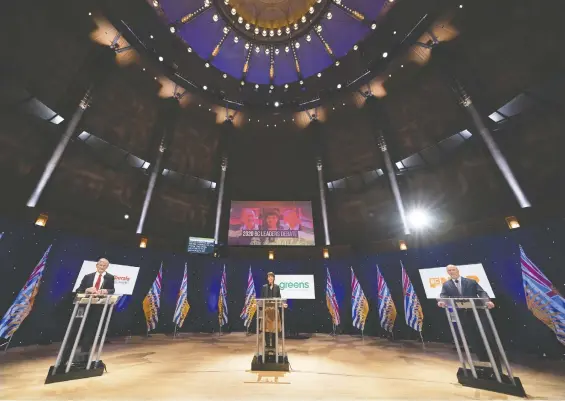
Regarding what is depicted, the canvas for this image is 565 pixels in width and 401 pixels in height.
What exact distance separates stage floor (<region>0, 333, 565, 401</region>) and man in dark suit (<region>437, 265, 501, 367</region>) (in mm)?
650

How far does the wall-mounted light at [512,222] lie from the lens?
757 cm

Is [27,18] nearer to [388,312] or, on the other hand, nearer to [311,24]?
[311,24]

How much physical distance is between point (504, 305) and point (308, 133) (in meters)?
11.5

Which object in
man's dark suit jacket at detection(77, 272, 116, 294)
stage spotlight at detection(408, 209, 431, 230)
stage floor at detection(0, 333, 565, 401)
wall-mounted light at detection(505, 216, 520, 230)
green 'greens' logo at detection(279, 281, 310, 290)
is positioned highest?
stage spotlight at detection(408, 209, 431, 230)

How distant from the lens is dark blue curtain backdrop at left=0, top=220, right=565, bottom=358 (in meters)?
6.65

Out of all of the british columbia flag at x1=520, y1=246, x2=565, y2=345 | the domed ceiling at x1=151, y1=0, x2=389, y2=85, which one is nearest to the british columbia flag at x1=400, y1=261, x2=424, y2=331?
the british columbia flag at x1=520, y1=246, x2=565, y2=345

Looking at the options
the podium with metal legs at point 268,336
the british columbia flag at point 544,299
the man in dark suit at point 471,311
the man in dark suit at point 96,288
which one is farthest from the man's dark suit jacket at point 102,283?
the british columbia flag at point 544,299

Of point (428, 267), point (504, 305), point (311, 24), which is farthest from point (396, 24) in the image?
point (504, 305)

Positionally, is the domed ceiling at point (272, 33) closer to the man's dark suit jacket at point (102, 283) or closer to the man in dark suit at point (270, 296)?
the man's dark suit jacket at point (102, 283)

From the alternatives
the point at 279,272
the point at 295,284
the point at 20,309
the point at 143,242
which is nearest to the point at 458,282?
the point at 295,284

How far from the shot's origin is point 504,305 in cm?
705

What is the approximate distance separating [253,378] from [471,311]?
412cm

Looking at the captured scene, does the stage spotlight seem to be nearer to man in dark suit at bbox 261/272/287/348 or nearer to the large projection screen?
the large projection screen

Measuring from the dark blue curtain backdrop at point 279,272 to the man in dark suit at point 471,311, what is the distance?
4.29 metres
